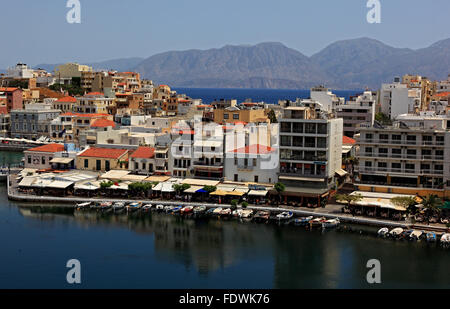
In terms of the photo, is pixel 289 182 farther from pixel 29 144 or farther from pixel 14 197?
pixel 29 144


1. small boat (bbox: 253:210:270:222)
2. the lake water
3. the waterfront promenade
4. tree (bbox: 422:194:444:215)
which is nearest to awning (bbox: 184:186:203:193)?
the waterfront promenade

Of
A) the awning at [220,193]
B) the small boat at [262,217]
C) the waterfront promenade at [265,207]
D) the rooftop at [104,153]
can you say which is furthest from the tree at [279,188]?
the rooftop at [104,153]

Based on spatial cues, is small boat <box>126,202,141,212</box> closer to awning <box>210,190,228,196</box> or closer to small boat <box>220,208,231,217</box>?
awning <box>210,190,228,196</box>

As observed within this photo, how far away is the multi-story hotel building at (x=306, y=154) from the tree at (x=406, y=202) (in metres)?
6.03

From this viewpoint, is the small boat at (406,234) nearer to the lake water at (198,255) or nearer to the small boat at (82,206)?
the lake water at (198,255)

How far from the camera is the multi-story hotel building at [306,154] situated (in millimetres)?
48031

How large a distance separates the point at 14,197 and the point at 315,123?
26460 mm

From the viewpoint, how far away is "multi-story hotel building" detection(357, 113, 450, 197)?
1813 inches

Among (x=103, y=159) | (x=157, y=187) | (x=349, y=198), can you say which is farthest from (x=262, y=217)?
(x=103, y=159)

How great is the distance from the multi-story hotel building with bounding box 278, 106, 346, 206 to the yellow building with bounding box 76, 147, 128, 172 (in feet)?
55.4

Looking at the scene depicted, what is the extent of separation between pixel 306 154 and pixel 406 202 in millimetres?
9281
